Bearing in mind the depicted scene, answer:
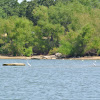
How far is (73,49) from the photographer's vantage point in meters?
90.2

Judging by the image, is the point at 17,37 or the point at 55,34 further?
the point at 55,34

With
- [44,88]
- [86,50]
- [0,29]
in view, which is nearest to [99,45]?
[86,50]

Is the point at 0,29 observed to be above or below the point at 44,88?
above

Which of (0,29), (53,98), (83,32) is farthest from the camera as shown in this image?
(0,29)

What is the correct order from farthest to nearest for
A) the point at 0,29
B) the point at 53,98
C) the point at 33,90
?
1. the point at 0,29
2. the point at 33,90
3. the point at 53,98

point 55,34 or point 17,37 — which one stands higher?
point 55,34

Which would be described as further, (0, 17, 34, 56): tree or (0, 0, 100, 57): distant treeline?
(0, 17, 34, 56): tree

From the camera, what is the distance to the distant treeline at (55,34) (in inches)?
3521

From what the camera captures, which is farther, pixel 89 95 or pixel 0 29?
pixel 0 29

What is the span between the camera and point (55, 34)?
97.7 metres

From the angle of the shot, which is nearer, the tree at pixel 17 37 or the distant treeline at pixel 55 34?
the distant treeline at pixel 55 34

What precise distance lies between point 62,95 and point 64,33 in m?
73.8

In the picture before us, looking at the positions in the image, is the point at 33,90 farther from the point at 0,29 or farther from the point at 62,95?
the point at 0,29

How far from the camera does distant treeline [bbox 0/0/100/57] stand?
3521 inches
